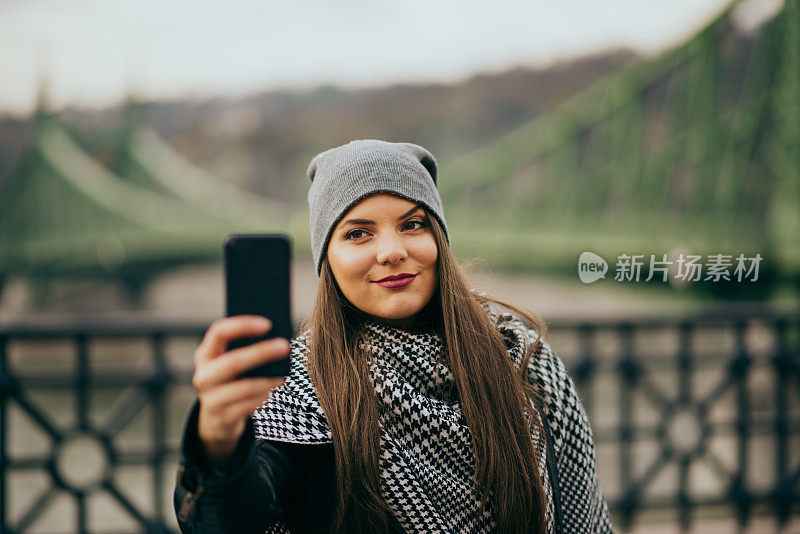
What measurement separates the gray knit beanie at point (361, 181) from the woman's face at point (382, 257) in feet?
0.06

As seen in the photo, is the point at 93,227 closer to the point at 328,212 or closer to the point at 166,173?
the point at 166,173

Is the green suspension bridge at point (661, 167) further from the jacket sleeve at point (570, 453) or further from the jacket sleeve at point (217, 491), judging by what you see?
the jacket sleeve at point (217, 491)

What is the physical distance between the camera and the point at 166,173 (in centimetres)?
2352

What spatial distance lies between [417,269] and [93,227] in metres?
20.4

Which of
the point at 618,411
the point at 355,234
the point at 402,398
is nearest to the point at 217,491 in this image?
the point at 402,398

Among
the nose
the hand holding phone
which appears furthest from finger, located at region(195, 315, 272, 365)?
the nose

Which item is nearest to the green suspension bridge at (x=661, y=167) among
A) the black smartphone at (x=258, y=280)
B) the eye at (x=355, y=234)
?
the eye at (x=355, y=234)

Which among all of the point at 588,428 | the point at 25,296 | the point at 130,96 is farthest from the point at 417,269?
the point at 130,96

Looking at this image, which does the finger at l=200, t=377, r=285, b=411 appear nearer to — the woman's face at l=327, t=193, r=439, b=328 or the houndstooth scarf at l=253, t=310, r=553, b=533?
the houndstooth scarf at l=253, t=310, r=553, b=533

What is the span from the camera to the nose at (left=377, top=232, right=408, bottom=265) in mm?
1069

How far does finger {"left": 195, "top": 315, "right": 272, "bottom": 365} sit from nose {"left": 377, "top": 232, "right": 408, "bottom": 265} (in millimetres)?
361

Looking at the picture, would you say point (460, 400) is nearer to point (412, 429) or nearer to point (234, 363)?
point (412, 429)

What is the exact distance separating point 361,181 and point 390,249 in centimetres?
12

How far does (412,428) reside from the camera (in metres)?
1.08
